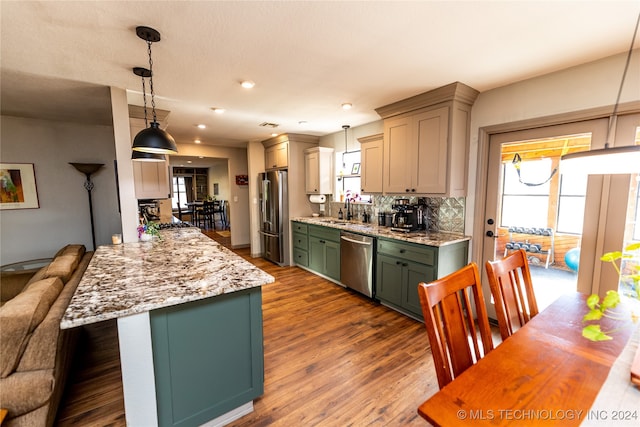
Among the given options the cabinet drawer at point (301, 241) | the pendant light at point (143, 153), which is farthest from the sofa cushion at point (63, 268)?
the cabinet drawer at point (301, 241)

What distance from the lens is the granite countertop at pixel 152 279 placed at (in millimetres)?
1293

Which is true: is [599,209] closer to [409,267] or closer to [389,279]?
[409,267]

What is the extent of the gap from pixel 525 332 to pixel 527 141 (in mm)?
2057

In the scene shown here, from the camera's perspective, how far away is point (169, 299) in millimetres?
1371

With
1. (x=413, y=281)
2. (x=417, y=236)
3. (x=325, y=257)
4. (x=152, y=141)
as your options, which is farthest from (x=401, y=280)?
(x=152, y=141)

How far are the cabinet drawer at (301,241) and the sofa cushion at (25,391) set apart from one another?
3.39 m

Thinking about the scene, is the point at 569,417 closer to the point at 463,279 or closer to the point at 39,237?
the point at 463,279


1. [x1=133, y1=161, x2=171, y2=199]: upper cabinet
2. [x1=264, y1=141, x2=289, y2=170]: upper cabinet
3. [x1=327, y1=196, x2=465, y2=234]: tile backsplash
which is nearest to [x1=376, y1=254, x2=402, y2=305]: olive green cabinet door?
[x1=327, y1=196, x2=465, y2=234]: tile backsplash

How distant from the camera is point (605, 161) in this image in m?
1.05

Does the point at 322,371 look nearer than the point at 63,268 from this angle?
Yes

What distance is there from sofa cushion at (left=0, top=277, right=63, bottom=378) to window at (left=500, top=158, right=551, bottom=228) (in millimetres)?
3706

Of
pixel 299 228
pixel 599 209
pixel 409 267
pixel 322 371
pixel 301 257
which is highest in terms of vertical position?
pixel 599 209

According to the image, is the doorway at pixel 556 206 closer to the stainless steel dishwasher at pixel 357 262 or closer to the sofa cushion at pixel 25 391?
the stainless steel dishwasher at pixel 357 262

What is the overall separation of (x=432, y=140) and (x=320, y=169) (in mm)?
2149
